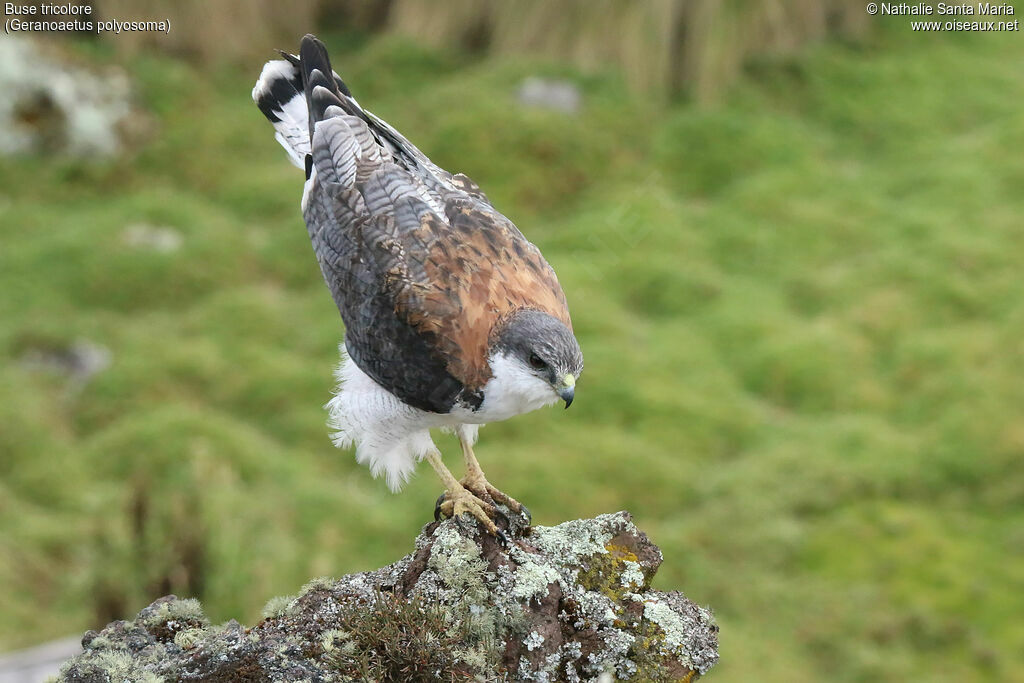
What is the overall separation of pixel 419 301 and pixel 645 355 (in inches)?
232

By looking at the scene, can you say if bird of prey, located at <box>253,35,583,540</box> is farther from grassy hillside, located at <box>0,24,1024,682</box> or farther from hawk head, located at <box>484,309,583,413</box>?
grassy hillside, located at <box>0,24,1024,682</box>

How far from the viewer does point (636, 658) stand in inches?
170

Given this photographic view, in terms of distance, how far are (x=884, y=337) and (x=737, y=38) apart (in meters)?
4.36

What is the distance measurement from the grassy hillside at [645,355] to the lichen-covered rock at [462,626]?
135 inches

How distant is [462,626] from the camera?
13.8ft

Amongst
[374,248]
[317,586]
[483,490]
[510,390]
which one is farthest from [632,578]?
[374,248]

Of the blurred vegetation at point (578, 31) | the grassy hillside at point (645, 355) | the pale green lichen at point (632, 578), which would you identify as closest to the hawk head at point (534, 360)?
the pale green lichen at point (632, 578)

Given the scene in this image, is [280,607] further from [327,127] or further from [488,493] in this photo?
[327,127]

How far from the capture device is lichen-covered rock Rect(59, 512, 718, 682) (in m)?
4.04

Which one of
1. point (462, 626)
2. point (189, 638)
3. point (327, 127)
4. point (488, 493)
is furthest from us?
point (327, 127)

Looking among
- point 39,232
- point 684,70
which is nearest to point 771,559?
point 684,70

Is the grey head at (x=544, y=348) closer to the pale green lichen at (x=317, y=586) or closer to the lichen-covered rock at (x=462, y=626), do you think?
the lichen-covered rock at (x=462, y=626)

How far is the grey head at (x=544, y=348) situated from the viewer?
4207 mm

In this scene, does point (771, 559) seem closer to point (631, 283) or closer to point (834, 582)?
point (834, 582)
